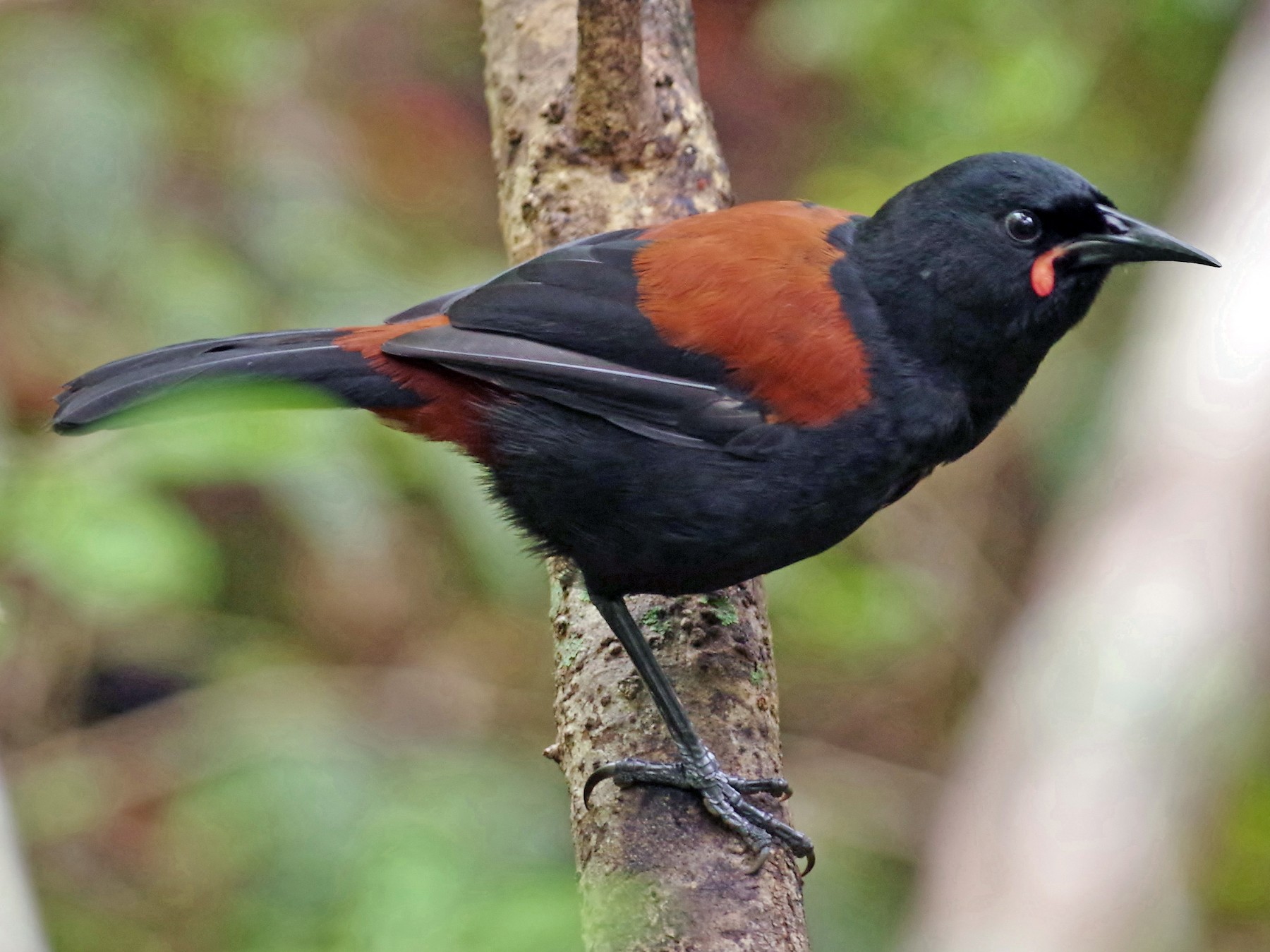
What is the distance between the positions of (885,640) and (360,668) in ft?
5.58

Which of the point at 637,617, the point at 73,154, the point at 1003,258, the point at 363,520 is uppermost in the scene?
the point at 73,154

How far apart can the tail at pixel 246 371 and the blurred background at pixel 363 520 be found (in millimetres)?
112

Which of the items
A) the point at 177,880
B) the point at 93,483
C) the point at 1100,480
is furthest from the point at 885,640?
the point at 93,483

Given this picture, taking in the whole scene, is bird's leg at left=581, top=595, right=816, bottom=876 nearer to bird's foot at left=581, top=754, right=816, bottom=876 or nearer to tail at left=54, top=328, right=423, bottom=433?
bird's foot at left=581, top=754, right=816, bottom=876

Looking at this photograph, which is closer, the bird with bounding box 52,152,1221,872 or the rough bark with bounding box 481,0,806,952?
the rough bark with bounding box 481,0,806,952

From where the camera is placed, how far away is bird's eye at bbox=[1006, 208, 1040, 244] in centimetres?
238

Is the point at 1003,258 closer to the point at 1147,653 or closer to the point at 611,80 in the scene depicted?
the point at 611,80

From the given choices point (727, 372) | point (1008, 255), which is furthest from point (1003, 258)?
point (727, 372)

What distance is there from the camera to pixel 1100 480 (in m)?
4.49

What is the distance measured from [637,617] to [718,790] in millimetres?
516

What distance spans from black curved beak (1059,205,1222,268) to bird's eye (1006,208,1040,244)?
6 centimetres

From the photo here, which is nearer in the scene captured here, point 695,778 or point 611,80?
point 695,778

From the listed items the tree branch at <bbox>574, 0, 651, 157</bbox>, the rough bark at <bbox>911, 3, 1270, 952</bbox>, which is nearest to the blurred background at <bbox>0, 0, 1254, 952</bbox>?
the rough bark at <bbox>911, 3, 1270, 952</bbox>

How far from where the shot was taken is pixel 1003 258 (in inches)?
93.7
